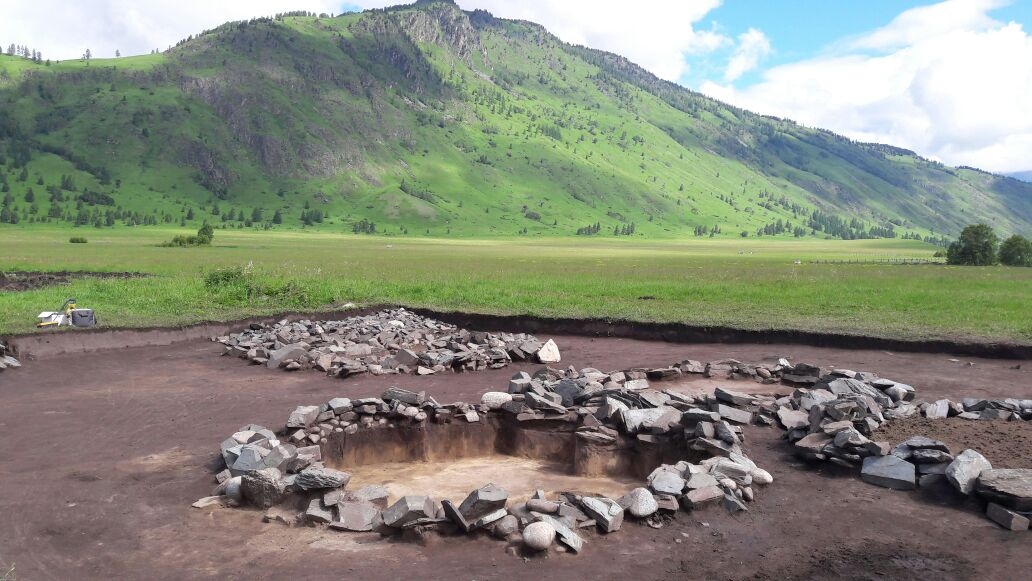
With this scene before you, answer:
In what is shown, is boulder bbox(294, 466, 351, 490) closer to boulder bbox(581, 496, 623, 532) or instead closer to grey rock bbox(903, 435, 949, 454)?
boulder bbox(581, 496, 623, 532)

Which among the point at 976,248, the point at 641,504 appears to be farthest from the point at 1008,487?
the point at 976,248

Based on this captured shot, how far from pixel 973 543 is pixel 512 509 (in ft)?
20.7

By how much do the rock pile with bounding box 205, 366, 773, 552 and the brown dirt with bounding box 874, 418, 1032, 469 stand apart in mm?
2845

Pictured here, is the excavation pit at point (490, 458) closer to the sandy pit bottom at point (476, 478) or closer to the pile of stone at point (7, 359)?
the sandy pit bottom at point (476, 478)

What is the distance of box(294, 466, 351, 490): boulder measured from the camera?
34.1ft

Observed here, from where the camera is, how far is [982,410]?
14.2 metres

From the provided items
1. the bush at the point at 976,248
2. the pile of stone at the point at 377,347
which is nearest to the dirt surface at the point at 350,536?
the pile of stone at the point at 377,347

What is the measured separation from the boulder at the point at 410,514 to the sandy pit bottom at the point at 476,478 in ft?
5.89

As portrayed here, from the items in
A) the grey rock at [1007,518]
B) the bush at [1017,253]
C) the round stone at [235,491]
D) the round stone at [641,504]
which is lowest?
the round stone at [235,491]

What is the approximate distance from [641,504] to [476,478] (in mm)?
3842

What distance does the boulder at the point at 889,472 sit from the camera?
1062cm

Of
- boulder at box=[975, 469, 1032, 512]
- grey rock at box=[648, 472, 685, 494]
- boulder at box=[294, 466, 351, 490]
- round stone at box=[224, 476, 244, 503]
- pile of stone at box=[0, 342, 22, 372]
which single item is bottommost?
pile of stone at box=[0, 342, 22, 372]

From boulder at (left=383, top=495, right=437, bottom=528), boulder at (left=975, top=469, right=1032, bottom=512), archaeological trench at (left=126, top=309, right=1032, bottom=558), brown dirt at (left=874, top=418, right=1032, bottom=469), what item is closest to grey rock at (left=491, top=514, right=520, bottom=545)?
archaeological trench at (left=126, top=309, right=1032, bottom=558)

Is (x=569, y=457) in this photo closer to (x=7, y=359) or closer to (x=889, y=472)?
(x=889, y=472)
